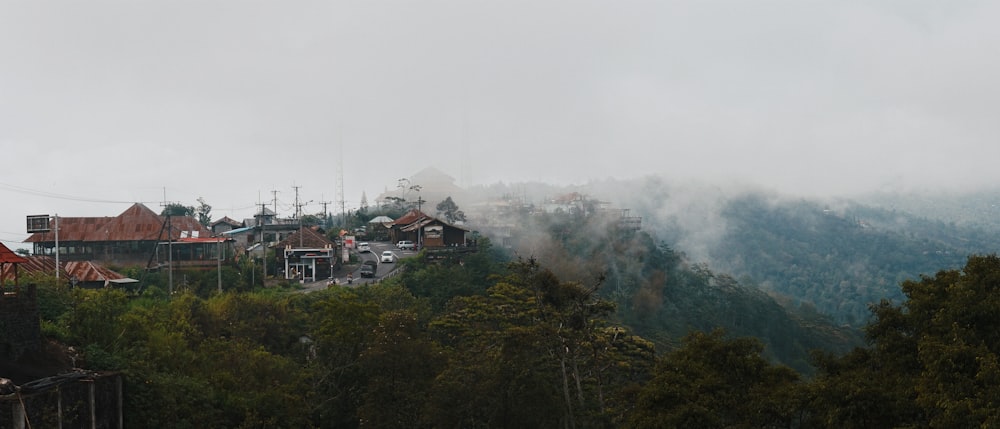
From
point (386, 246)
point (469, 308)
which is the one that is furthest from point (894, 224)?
point (469, 308)

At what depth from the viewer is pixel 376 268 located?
49.5m

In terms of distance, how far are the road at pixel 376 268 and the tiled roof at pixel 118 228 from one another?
874 centimetres

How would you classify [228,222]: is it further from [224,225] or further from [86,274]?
[86,274]

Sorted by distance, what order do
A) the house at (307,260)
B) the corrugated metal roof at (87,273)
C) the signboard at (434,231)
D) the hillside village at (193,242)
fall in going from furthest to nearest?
the signboard at (434,231), the house at (307,260), the hillside village at (193,242), the corrugated metal roof at (87,273)

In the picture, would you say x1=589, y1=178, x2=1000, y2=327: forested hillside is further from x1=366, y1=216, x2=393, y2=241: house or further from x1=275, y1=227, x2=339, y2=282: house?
x1=275, y1=227, x2=339, y2=282: house

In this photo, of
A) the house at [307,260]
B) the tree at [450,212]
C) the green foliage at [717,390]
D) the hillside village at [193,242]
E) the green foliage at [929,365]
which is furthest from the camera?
the tree at [450,212]

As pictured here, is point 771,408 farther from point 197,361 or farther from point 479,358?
point 197,361

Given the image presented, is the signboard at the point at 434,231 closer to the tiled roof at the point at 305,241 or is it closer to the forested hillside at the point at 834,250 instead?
the tiled roof at the point at 305,241

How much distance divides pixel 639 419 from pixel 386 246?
4658 centimetres

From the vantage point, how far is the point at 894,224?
138 meters

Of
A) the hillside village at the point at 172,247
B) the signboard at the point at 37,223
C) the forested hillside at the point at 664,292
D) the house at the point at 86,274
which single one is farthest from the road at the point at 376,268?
the signboard at the point at 37,223

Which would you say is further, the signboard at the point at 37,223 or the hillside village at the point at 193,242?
the hillside village at the point at 193,242

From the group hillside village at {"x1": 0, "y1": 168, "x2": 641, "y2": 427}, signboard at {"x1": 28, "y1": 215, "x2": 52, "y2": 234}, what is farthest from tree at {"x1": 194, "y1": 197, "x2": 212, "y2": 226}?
signboard at {"x1": 28, "y1": 215, "x2": 52, "y2": 234}

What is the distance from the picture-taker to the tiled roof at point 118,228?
146ft
